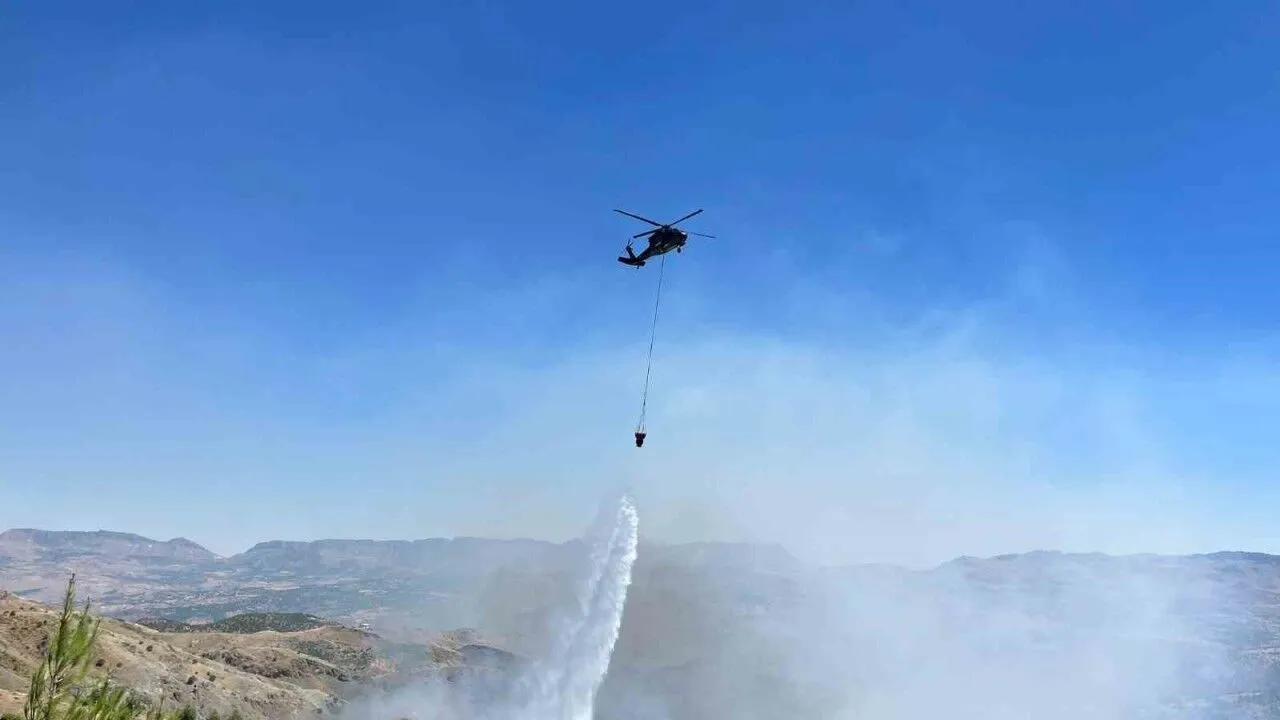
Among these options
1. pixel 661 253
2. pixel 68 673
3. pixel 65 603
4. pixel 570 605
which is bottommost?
pixel 570 605

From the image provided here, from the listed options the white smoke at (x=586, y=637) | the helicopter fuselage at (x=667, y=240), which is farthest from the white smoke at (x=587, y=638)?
the helicopter fuselage at (x=667, y=240)

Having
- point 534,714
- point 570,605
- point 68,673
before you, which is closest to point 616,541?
point 570,605

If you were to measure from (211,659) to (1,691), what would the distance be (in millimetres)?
83823

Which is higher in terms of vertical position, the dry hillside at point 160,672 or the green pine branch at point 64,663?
the green pine branch at point 64,663

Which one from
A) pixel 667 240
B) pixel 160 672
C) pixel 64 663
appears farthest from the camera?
pixel 160 672

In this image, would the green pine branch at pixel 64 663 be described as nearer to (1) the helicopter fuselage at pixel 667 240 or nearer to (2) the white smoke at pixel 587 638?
(1) the helicopter fuselage at pixel 667 240

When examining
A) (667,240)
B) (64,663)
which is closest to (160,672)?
(667,240)

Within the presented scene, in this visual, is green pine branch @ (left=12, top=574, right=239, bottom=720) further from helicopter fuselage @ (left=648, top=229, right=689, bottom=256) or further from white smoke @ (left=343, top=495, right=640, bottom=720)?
white smoke @ (left=343, top=495, right=640, bottom=720)

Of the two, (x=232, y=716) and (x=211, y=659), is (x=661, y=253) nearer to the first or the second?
(x=232, y=716)

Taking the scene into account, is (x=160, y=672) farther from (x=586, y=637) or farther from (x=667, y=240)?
(x=667, y=240)

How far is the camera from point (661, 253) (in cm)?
8469

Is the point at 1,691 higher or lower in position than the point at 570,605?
lower

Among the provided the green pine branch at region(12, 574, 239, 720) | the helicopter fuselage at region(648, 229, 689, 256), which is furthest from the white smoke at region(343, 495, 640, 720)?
the green pine branch at region(12, 574, 239, 720)

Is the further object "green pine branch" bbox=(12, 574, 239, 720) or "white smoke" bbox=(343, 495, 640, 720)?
"white smoke" bbox=(343, 495, 640, 720)
